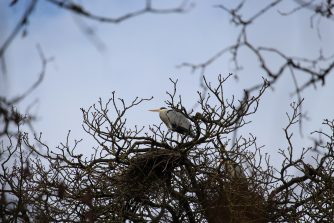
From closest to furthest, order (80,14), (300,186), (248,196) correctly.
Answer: (80,14) < (248,196) < (300,186)

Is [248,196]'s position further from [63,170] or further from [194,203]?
[63,170]

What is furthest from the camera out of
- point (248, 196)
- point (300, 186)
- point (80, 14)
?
point (300, 186)

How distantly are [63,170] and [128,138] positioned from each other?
0.86m

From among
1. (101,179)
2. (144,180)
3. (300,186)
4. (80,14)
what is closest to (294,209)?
(300,186)

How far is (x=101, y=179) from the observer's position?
18.6 feet

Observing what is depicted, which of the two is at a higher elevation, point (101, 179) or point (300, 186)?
point (101, 179)

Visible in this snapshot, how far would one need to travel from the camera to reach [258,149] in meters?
5.95

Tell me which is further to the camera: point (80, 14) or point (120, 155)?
point (120, 155)

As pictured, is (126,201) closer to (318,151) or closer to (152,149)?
(152,149)

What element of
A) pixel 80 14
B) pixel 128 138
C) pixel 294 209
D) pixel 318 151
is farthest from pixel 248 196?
pixel 80 14

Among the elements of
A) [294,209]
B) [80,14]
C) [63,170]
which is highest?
[63,170]

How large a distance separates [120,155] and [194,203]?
893 millimetres

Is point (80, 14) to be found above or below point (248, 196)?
below

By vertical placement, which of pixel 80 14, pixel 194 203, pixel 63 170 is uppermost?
pixel 63 170
